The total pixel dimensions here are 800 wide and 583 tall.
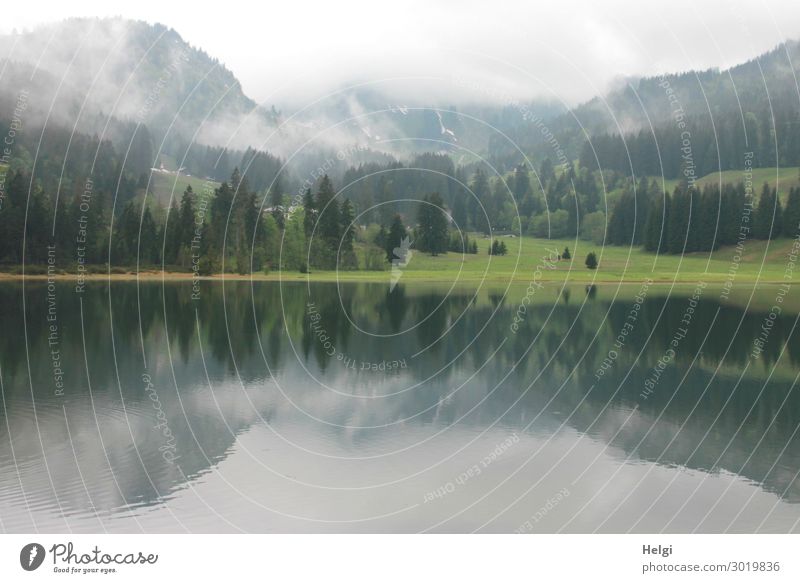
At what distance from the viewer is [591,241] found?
14325cm

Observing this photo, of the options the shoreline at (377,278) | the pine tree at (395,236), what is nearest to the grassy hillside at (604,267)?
the shoreline at (377,278)

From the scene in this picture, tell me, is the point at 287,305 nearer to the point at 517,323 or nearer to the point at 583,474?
the point at 517,323

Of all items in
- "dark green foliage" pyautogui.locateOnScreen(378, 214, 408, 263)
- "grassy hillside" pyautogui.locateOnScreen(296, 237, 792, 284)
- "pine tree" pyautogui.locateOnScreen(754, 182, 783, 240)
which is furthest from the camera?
"pine tree" pyautogui.locateOnScreen(754, 182, 783, 240)

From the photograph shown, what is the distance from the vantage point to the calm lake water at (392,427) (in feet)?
57.7

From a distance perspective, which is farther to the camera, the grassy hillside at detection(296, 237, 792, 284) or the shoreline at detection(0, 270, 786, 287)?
the grassy hillside at detection(296, 237, 792, 284)

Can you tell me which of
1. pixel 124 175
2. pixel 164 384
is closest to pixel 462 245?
pixel 124 175

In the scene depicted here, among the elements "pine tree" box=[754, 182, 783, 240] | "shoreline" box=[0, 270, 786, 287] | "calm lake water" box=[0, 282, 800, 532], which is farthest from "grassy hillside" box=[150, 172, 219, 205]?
"calm lake water" box=[0, 282, 800, 532]

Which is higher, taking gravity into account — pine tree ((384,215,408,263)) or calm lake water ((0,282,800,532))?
pine tree ((384,215,408,263))

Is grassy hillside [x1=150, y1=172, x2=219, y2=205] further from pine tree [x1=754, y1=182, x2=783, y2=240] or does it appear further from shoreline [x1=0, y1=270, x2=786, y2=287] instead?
pine tree [x1=754, y1=182, x2=783, y2=240]

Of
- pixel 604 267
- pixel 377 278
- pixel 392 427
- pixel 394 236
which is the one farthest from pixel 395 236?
pixel 392 427

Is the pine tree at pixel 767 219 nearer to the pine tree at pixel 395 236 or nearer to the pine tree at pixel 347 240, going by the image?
the pine tree at pixel 395 236

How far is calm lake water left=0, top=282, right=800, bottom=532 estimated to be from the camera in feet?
57.7

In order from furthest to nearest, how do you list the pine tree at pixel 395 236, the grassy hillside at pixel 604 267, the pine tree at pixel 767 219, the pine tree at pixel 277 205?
the pine tree at pixel 767 219
the pine tree at pixel 395 236
the pine tree at pixel 277 205
the grassy hillside at pixel 604 267

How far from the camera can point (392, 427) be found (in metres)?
25.4
